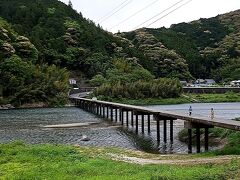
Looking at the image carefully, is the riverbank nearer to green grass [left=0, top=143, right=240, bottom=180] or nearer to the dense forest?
the dense forest

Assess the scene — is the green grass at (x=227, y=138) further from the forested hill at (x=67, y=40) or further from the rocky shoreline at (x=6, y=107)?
the forested hill at (x=67, y=40)

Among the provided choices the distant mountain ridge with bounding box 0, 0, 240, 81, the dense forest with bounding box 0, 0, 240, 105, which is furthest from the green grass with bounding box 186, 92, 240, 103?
the distant mountain ridge with bounding box 0, 0, 240, 81

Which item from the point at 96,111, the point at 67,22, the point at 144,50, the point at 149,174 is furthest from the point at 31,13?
the point at 149,174

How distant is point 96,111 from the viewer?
7288cm

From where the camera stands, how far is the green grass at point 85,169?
15.8 m

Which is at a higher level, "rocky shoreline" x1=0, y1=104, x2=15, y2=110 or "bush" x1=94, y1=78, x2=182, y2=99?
"bush" x1=94, y1=78, x2=182, y2=99

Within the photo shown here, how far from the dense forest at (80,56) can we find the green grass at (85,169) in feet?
222

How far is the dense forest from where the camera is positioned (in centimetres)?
9344

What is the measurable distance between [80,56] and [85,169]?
113167mm

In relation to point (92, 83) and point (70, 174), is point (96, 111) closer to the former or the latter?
point (92, 83)

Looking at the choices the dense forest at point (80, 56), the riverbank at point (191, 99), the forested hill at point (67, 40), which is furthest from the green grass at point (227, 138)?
the forested hill at point (67, 40)

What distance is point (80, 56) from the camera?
12962 cm

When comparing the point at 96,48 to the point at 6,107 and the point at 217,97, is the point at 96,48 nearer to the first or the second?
the point at 217,97

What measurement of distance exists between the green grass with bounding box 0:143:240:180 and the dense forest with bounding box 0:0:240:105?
67.6m
